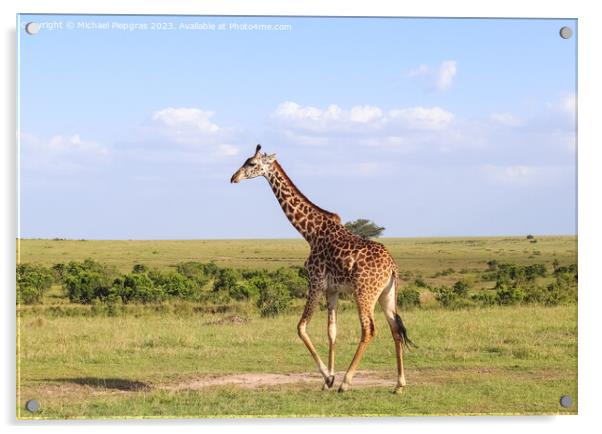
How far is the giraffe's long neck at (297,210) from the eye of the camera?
37.0ft

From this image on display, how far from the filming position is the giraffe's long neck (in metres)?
11.3

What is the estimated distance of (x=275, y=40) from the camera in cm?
1086

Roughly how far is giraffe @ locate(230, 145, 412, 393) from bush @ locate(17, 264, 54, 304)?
5110 mm

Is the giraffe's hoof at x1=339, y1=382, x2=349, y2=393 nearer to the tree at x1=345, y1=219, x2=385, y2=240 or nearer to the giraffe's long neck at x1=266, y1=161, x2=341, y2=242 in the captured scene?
the giraffe's long neck at x1=266, y1=161, x2=341, y2=242

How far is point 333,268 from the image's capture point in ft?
36.2

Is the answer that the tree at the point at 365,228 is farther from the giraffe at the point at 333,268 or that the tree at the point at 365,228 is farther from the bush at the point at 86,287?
the bush at the point at 86,287

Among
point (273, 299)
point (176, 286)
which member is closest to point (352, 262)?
point (273, 299)

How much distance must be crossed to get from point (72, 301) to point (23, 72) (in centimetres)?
771

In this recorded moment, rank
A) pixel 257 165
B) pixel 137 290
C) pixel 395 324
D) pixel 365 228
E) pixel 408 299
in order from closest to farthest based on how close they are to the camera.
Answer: pixel 395 324, pixel 257 165, pixel 365 228, pixel 408 299, pixel 137 290

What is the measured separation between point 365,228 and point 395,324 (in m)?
1.97

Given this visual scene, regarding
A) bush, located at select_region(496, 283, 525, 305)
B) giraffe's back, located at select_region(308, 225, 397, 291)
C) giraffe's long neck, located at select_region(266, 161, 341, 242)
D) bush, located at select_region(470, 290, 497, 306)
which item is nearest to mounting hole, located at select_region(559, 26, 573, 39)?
giraffe's back, located at select_region(308, 225, 397, 291)

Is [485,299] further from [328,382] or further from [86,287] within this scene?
[86,287]

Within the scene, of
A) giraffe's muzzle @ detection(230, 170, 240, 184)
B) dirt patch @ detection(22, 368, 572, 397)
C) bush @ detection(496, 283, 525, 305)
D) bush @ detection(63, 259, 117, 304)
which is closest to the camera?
dirt patch @ detection(22, 368, 572, 397)
